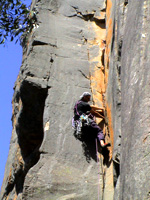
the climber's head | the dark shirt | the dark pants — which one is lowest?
the dark pants

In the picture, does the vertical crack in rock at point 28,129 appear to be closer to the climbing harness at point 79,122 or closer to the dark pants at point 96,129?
the climbing harness at point 79,122

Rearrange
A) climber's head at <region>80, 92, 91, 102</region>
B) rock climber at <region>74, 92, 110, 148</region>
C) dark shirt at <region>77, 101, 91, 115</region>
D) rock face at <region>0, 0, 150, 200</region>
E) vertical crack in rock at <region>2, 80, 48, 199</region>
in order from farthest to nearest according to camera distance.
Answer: vertical crack in rock at <region>2, 80, 48, 199</region>
climber's head at <region>80, 92, 91, 102</region>
dark shirt at <region>77, 101, 91, 115</region>
rock climber at <region>74, 92, 110, 148</region>
rock face at <region>0, 0, 150, 200</region>

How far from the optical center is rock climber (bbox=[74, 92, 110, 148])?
9785 mm

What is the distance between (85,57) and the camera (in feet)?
39.1

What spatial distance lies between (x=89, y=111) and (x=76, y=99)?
615 mm

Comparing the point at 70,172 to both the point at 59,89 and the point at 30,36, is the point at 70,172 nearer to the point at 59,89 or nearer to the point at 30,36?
the point at 59,89

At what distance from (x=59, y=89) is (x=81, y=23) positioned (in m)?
2.76

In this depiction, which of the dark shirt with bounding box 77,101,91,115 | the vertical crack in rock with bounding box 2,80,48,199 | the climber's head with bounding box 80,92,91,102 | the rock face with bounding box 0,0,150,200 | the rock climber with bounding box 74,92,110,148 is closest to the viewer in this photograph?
the rock face with bounding box 0,0,150,200

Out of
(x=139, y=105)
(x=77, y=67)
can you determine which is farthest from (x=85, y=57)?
(x=139, y=105)

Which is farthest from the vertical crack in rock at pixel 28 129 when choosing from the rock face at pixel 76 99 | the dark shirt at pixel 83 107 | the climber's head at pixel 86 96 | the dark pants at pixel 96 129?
the dark pants at pixel 96 129

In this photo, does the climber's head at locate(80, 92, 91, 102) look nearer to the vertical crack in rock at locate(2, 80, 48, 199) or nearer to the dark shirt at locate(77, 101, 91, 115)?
the dark shirt at locate(77, 101, 91, 115)

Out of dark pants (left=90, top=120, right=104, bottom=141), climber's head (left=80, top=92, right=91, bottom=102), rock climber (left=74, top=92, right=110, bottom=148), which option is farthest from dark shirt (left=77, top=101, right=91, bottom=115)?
dark pants (left=90, top=120, right=104, bottom=141)

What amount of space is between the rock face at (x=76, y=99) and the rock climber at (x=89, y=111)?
197mm

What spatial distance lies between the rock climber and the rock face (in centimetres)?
20
